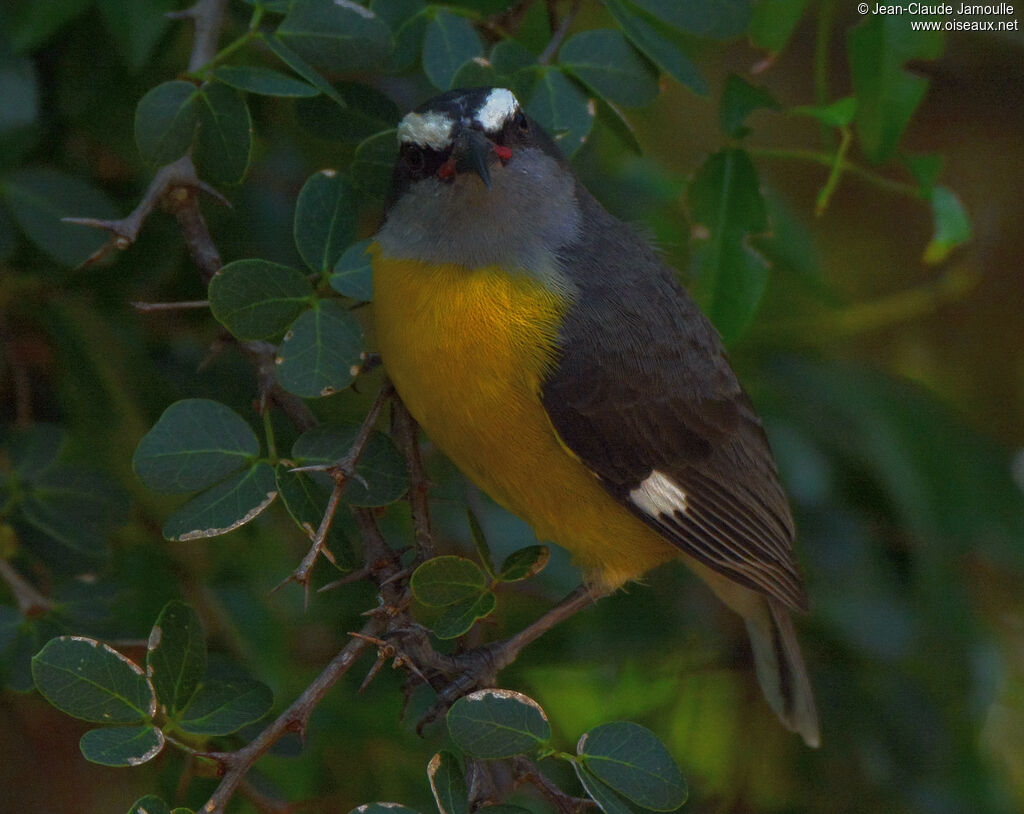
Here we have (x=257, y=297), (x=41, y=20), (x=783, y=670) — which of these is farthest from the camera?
(x=783, y=670)

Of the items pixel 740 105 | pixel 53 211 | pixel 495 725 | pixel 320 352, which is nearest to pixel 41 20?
pixel 53 211

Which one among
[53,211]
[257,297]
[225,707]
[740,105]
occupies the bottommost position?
[225,707]

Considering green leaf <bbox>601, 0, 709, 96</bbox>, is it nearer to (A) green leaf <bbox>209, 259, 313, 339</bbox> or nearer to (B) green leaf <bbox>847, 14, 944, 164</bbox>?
(B) green leaf <bbox>847, 14, 944, 164</bbox>

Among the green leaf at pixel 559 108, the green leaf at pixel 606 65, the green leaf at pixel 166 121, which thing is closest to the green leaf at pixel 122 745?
the green leaf at pixel 166 121

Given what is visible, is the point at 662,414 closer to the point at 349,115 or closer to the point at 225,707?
the point at 349,115

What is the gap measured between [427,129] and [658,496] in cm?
99

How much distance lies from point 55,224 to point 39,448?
0.48m

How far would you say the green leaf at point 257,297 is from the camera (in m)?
2.11

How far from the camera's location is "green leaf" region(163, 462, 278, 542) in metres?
2.00

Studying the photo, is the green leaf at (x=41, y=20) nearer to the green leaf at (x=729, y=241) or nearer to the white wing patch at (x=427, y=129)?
the white wing patch at (x=427, y=129)

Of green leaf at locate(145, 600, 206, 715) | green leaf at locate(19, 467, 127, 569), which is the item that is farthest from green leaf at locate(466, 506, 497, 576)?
green leaf at locate(19, 467, 127, 569)

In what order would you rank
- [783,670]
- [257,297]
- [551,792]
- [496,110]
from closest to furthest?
[551,792] → [257,297] → [496,110] → [783,670]

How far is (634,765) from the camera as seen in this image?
1.93 m

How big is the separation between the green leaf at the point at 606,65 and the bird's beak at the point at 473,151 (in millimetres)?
268
